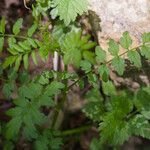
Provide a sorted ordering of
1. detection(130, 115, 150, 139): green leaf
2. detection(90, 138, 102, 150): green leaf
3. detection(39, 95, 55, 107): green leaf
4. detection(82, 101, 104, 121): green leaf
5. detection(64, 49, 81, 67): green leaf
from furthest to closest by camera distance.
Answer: detection(90, 138, 102, 150): green leaf, detection(82, 101, 104, 121): green leaf, detection(130, 115, 150, 139): green leaf, detection(64, 49, 81, 67): green leaf, detection(39, 95, 55, 107): green leaf

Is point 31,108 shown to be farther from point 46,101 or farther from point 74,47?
point 74,47

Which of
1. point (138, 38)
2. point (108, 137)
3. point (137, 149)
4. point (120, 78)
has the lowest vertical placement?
point (137, 149)

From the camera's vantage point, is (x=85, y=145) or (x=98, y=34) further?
(x=85, y=145)

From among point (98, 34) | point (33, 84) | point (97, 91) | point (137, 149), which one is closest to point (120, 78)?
point (97, 91)

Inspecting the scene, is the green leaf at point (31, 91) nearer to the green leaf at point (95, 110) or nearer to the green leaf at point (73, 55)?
the green leaf at point (73, 55)

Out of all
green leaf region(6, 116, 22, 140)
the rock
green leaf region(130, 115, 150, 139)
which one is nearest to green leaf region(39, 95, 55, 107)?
green leaf region(6, 116, 22, 140)

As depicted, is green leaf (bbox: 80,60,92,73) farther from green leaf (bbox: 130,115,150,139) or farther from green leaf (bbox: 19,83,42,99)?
green leaf (bbox: 130,115,150,139)

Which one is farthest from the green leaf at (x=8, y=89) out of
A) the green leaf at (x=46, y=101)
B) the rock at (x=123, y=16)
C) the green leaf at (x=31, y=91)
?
the rock at (x=123, y=16)

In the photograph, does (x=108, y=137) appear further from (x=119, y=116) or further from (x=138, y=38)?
(x=138, y=38)
